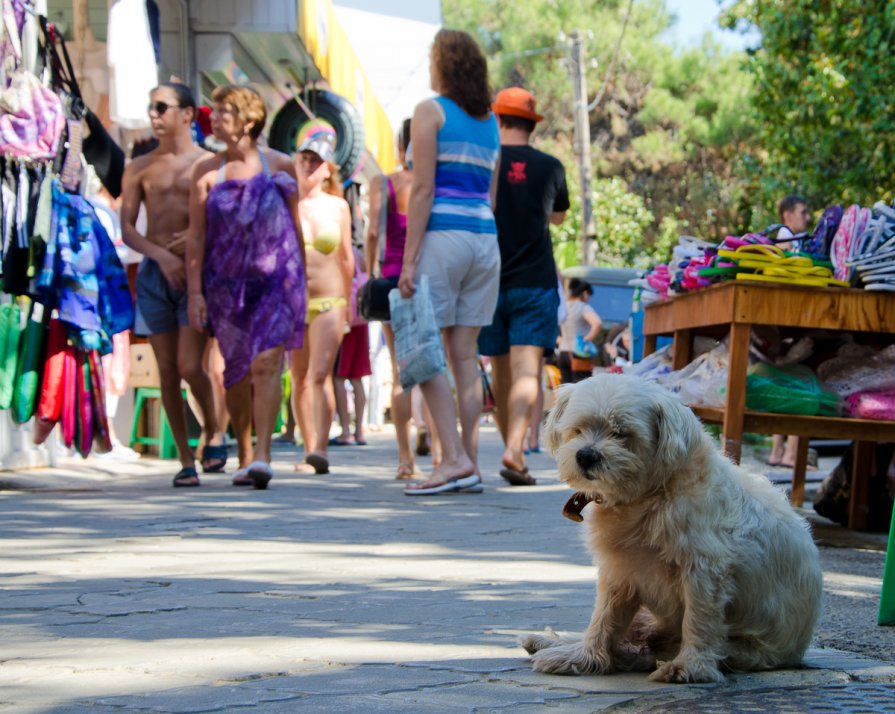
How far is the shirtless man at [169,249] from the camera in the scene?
839 cm

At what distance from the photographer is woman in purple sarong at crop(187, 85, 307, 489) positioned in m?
8.20

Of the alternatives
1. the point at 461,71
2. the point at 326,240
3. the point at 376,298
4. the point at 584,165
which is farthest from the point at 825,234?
the point at 584,165

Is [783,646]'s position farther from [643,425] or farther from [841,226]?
[841,226]

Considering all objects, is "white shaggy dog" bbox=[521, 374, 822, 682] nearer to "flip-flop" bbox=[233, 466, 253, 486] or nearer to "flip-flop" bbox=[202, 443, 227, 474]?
"flip-flop" bbox=[233, 466, 253, 486]

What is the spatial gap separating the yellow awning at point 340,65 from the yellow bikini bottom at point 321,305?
13.7ft

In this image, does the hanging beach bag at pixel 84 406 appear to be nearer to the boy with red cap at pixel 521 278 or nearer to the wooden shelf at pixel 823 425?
the boy with red cap at pixel 521 278

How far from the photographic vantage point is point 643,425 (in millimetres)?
3318

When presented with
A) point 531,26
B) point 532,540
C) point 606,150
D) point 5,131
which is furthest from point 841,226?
point 531,26

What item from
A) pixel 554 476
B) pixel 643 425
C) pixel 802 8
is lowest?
pixel 554 476

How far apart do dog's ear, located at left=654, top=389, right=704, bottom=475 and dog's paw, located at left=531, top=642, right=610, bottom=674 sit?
495 millimetres

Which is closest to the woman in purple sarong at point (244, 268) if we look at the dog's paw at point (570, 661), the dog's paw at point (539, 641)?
the dog's paw at point (539, 641)

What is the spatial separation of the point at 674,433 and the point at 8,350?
543cm

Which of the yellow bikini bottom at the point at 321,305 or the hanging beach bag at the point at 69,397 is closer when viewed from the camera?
the hanging beach bag at the point at 69,397

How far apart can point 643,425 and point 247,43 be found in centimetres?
1147
